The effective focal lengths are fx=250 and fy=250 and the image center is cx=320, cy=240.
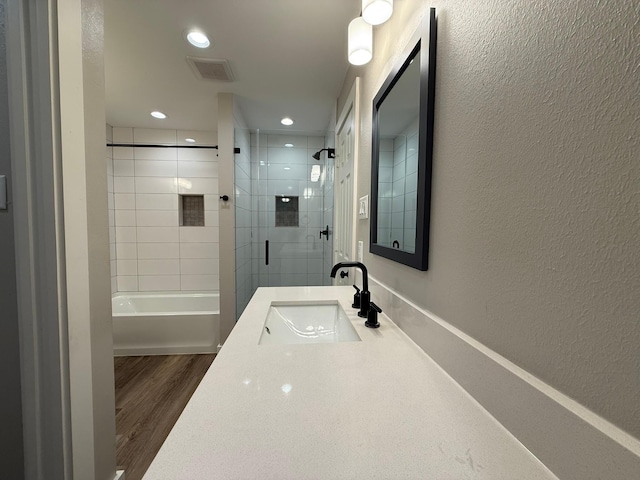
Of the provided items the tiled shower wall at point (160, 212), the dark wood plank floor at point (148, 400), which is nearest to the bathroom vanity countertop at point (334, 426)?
the dark wood plank floor at point (148, 400)

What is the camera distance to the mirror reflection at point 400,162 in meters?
0.82

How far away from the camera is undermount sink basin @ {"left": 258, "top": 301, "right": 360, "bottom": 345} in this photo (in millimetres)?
1045

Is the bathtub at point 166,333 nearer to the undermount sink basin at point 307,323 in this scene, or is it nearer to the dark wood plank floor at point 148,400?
the dark wood plank floor at point 148,400

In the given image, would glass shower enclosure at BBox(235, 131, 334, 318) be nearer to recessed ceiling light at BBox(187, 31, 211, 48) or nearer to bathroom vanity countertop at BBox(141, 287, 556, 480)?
recessed ceiling light at BBox(187, 31, 211, 48)

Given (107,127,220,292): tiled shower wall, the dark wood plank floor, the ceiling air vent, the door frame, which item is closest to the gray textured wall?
the door frame

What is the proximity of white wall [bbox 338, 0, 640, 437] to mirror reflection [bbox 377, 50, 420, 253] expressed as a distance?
0.56 ft

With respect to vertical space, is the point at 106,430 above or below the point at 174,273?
below

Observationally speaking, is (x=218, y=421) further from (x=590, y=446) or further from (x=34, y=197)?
(x=34, y=197)

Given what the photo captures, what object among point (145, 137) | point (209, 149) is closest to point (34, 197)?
point (209, 149)

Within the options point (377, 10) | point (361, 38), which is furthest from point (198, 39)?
point (377, 10)

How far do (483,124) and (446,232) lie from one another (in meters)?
0.26

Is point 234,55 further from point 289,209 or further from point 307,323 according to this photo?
point 307,323

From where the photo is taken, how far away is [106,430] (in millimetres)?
1021

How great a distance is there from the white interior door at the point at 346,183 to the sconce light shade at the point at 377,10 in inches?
23.9
